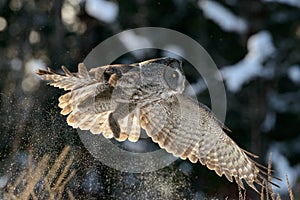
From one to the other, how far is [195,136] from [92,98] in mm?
1003

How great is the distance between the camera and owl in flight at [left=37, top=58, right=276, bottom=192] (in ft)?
16.5

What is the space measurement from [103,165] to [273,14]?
574cm

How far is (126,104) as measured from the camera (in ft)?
17.2

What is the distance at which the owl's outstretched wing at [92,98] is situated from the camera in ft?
15.9

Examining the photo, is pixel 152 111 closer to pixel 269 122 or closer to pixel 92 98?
pixel 92 98

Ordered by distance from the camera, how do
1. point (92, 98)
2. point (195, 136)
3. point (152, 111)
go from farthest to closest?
point (195, 136), point (152, 111), point (92, 98)

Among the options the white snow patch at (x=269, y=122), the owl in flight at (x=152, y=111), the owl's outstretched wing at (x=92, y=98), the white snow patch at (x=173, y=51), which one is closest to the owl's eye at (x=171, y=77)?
the owl in flight at (x=152, y=111)

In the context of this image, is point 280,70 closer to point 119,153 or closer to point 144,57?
point 144,57

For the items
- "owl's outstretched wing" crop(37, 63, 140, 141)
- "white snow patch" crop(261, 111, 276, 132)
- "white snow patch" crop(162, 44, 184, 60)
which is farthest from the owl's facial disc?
→ "white snow patch" crop(261, 111, 276, 132)

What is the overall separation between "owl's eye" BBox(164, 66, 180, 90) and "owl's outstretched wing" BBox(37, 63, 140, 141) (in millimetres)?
374

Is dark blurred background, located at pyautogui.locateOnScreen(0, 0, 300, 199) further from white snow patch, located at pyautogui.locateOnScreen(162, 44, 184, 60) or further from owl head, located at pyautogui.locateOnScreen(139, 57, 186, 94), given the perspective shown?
owl head, located at pyautogui.locateOnScreen(139, 57, 186, 94)

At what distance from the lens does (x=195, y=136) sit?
18.7 feet

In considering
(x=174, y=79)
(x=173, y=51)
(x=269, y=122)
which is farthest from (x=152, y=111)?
(x=269, y=122)

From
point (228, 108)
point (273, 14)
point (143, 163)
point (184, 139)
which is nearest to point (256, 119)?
point (228, 108)
